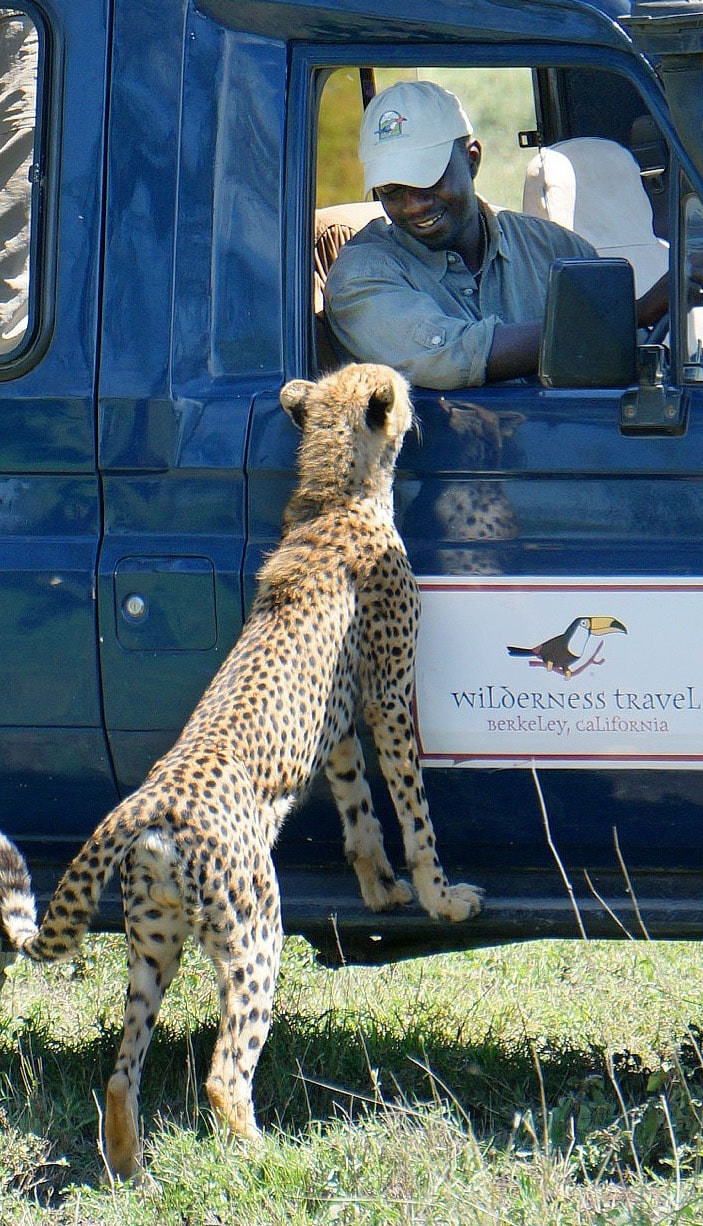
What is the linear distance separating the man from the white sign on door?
1.65 feet

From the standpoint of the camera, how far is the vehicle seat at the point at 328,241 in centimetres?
335

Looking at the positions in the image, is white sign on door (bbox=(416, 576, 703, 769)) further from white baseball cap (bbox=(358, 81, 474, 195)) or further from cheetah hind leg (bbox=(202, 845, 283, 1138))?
white baseball cap (bbox=(358, 81, 474, 195))

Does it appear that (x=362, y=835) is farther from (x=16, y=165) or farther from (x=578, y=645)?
(x=16, y=165)

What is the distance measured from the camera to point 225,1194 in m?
2.62

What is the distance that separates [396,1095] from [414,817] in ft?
2.15

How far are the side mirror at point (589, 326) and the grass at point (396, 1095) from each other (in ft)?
4.01

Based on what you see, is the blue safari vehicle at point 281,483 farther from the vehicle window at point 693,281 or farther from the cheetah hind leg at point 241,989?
the cheetah hind leg at point 241,989

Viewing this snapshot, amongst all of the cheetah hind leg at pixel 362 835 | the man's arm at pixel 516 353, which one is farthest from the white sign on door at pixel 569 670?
the man's arm at pixel 516 353

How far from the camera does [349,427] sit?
9.81 ft

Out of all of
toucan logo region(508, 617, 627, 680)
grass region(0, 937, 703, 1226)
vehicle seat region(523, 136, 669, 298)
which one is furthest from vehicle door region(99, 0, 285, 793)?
vehicle seat region(523, 136, 669, 298)

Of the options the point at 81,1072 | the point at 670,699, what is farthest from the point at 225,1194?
A: the point at 670,699

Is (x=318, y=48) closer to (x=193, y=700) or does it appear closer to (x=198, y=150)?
(x=198, y=150)

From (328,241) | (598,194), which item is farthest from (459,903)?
(598,194)

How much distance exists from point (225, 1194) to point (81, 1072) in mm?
718
